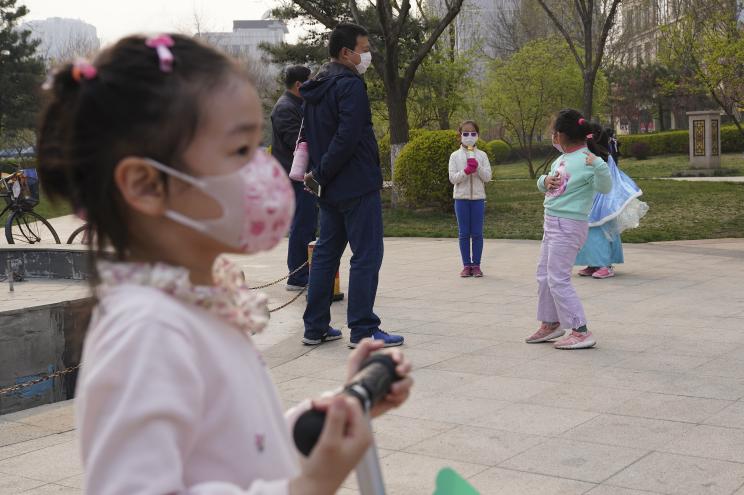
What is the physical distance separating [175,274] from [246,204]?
0.47 feet

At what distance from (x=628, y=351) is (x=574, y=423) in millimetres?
1710

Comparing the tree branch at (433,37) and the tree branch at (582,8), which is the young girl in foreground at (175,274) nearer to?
the tree branch at (433,37)

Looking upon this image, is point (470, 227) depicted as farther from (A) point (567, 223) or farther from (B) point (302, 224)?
(A) point (567, 223)

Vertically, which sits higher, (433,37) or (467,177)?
(433,37)

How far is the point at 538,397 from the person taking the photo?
525cm

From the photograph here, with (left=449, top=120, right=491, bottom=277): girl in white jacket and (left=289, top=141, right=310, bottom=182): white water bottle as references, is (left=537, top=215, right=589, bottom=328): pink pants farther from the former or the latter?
(left=449, top=120, right=491, bottom=277): girl in white jacket

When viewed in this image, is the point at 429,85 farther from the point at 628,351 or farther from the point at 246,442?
the point at 246,442

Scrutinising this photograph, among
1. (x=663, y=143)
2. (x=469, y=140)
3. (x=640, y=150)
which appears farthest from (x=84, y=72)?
(x=663, y=143)

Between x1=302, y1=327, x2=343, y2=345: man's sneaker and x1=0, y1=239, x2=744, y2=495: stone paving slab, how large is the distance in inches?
2.6

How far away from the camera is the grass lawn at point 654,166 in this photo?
96.1ft

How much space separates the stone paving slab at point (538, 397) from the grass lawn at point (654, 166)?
20.1 metres

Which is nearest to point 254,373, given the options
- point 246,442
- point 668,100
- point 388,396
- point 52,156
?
point 246,442

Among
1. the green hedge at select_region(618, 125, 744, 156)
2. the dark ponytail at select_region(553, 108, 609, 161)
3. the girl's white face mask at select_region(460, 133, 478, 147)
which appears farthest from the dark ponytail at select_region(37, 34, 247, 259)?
the green hedge at select_region(618, 125, 744, 156)

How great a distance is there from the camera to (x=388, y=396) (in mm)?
1558
